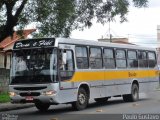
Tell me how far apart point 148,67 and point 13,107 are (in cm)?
791

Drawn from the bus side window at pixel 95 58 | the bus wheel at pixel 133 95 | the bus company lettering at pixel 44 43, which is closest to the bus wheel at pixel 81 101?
the bus side window at pixel 95 58

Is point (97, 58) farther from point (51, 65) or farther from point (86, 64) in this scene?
point (51, 65)

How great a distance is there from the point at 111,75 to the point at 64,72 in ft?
13.9

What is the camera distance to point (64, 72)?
19172 mm

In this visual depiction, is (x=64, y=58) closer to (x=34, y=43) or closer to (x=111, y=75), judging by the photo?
(x=34, y=43)

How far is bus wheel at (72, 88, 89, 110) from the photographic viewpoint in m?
20.0

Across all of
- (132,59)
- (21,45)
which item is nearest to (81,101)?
(21,45)

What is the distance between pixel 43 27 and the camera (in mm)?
22156

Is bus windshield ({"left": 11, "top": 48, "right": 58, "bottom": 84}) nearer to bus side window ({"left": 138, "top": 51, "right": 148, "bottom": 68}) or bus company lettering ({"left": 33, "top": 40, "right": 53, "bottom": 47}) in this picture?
bus company lettering ({"left": 33, "top": 40, "right": 53, "bottom": 47})

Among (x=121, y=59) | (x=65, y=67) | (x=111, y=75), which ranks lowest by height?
(x=111, y=75)

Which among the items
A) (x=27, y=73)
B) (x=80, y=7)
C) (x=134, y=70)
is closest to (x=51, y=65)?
(x=27, y=73)

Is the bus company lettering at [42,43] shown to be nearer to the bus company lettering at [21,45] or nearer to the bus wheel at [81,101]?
the bus company lettering at [21,45]

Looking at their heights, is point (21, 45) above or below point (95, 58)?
above

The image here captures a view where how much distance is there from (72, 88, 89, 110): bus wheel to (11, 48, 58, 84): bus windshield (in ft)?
6.18
